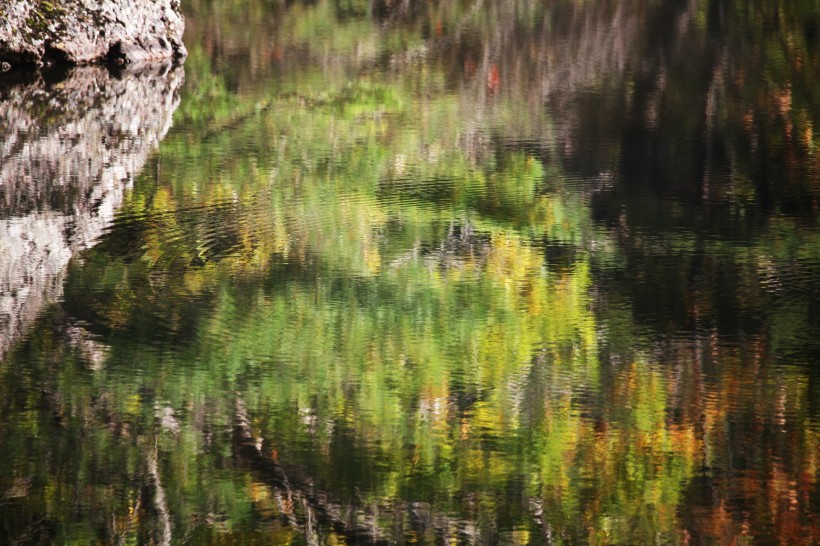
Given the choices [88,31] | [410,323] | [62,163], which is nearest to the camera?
[410,323]

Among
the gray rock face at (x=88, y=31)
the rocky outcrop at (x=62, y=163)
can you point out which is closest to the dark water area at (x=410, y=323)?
the rocky outcrop at (x=62, y=163)

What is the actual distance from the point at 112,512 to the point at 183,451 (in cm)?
28

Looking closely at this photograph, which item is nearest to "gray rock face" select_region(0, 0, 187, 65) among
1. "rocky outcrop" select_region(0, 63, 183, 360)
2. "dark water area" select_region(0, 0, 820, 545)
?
"rocky outcrop" select_region(0, 63, 183, 360)

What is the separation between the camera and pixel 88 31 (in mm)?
8711

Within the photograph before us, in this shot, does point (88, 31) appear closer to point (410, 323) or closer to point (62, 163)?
point (62, 163)

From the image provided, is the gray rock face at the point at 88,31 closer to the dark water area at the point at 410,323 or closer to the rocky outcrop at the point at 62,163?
the rocky outcrop at the point at 62,163

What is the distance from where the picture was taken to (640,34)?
10.5 meters

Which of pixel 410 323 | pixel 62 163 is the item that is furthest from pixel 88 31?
pixel 410 323

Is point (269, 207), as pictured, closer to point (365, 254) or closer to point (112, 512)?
point (365, 254)

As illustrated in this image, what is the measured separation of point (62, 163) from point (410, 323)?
8.64 feet

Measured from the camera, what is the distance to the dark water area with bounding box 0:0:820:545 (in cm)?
242

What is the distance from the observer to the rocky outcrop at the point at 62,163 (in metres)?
3.80

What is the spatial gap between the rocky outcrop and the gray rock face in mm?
292

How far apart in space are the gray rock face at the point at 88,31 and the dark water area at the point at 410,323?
5.57 ft
